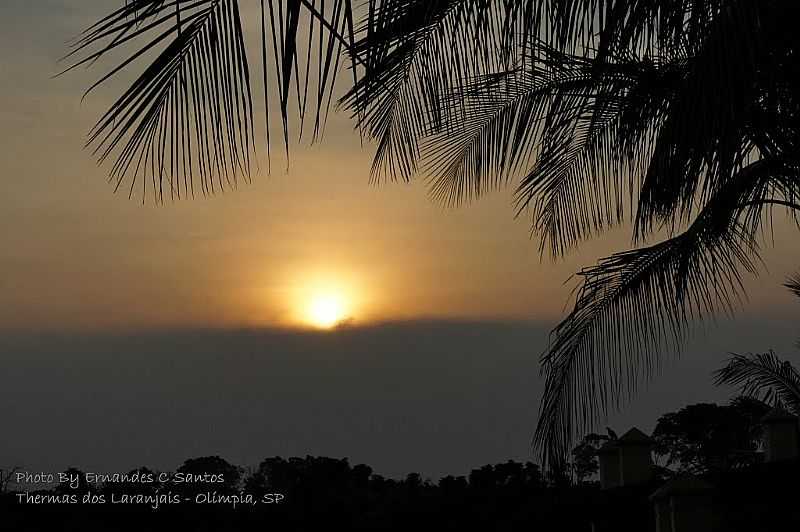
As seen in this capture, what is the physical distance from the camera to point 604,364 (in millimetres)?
6008

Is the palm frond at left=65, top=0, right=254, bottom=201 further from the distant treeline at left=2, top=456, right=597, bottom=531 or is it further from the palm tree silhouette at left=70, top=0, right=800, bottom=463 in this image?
the distant treeline at left=2, top=456, right=597, bottom=531

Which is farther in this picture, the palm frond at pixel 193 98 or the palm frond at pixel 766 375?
the palm frond at pixel 766 375

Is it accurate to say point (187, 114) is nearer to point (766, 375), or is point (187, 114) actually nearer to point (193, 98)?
point (193, 98)

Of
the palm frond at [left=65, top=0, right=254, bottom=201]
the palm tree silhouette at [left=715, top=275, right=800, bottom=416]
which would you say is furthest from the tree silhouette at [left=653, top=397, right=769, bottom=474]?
the palm frond at [left=65, top=0, right=254, bottom=201]

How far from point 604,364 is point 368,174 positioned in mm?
2108

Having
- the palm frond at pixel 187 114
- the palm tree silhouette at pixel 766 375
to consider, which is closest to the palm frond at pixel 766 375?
the palm tree silhouette at pixel 766 375

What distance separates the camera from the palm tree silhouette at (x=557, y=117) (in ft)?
6.30

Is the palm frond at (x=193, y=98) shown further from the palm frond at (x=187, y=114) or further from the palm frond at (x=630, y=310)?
the palm frond at (x=630, y=310)

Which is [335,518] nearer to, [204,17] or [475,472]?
[475,472]

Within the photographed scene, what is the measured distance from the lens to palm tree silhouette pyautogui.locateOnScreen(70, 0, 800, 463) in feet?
6.30

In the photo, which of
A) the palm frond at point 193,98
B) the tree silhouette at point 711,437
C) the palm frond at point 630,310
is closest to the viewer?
the palm frond at point 193,98

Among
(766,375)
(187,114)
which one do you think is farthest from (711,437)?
(187,114)

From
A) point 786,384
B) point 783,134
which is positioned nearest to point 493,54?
point 783,134

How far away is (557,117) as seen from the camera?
612 centimetres
